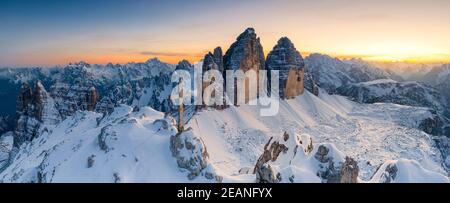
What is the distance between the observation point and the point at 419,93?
15850 centimetres

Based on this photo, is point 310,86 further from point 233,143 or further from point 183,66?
point 183,66

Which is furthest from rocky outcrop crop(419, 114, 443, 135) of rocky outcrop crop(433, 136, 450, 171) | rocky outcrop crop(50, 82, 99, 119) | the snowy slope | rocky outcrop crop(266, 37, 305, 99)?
rocky outcrop crop(50, 82, 99, 119)

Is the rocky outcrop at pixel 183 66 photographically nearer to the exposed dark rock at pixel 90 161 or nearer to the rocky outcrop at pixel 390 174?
the exposed dark rock at pixel 90 161

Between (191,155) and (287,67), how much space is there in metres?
67.1

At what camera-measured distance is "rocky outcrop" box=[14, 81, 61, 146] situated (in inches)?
3890

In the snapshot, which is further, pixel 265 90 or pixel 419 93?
pixel 419 93

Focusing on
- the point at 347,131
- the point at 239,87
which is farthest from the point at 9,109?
the point at 347,131

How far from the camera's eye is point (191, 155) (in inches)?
1353
